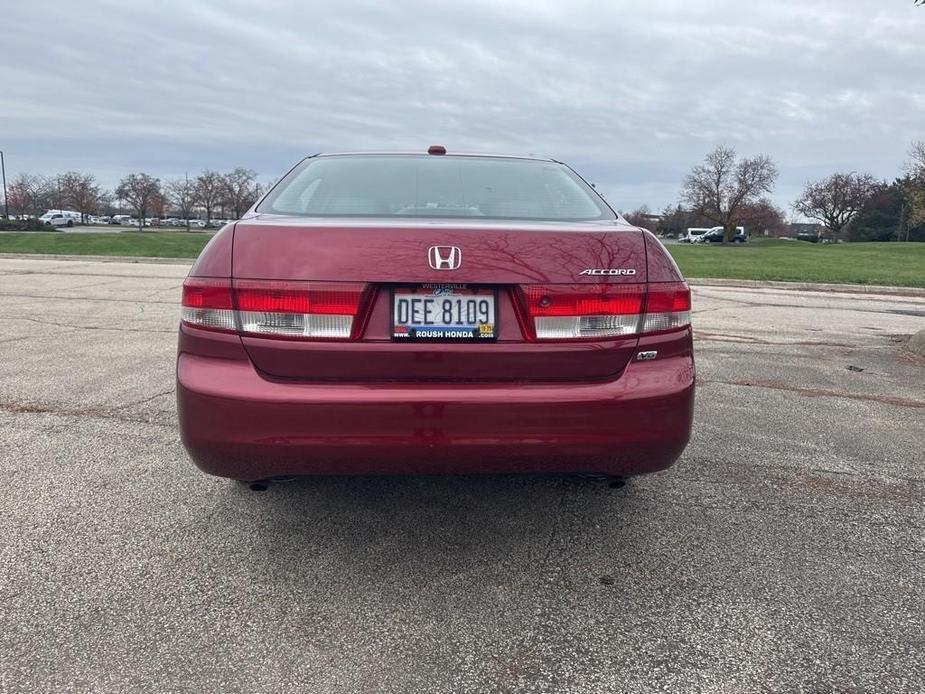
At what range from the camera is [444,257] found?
7.16 feet

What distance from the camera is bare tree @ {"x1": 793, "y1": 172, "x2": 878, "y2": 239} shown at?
8400 centimetres

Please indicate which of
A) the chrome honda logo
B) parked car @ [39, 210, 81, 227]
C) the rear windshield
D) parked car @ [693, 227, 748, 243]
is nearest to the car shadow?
the chrome honda logo

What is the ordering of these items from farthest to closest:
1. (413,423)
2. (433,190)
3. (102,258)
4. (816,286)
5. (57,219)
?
(57,219) → (102,258) → (816,286) → (433,190) → (413,423)

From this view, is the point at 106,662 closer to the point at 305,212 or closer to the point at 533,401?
the point at 533,401

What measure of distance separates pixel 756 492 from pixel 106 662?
2683mm

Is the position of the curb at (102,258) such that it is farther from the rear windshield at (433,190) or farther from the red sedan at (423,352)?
the red sedan at (423,352)

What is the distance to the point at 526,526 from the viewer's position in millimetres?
2803

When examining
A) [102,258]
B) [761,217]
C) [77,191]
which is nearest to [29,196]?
[77,191]

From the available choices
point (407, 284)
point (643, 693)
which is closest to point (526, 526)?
point (643, 693)

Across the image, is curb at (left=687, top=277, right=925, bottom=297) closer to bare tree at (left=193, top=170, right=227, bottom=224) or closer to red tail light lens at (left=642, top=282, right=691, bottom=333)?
red tail light lens at (left=642, top=282, right=691, bottom=333)

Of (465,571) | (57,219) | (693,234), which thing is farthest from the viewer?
(693,234)

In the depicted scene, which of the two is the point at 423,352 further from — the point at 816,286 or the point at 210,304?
the point at 816,286

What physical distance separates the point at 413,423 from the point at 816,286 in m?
15.8

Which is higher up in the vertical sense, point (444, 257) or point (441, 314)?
point (444, 257)
